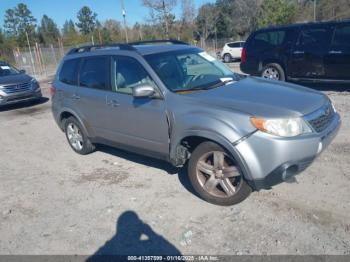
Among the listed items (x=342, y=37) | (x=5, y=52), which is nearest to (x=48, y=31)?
(x=5, y=52)

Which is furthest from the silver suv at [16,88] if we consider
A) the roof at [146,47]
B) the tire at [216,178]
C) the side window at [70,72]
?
the tire at [216,178]

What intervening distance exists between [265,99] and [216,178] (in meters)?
1.03

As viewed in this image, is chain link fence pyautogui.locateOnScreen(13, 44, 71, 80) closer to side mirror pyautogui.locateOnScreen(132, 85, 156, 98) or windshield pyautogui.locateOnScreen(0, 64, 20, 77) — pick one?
windshield pyautogui.locateOnScreen(0, 64, 20, 77)

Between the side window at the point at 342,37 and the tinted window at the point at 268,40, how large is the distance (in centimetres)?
141

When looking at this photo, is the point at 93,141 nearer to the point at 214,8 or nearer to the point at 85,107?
the point at 85,107

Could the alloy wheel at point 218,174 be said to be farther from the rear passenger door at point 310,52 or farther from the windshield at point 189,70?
the rear passenger door at point 310,52

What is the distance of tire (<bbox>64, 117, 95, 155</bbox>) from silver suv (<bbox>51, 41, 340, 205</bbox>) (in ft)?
0.26

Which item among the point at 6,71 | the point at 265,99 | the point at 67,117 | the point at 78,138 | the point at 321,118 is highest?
the point at 265,99

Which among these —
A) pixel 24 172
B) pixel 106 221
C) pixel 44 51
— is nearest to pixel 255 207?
pixel 106 221

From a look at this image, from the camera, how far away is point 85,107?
5480 mm

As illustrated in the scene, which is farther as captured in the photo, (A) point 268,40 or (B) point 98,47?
(A) point 268,40

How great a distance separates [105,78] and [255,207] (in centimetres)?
275

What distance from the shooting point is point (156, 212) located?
401 cm

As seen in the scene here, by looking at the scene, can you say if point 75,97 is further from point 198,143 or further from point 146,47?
point 198,143
